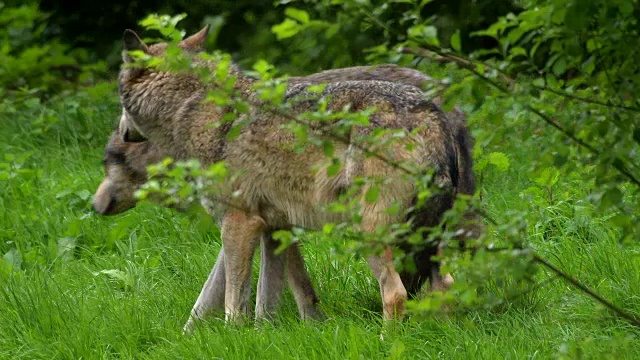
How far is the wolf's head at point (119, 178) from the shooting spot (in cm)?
717

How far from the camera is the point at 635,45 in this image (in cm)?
337

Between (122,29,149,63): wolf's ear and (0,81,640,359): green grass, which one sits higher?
(122,29,149,63): wolf's ear

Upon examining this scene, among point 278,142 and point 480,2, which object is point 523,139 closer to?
point 278,142

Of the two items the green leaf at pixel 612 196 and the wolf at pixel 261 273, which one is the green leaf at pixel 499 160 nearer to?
the wolf at pixel 261 273

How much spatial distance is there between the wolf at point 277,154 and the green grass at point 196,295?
268 mm

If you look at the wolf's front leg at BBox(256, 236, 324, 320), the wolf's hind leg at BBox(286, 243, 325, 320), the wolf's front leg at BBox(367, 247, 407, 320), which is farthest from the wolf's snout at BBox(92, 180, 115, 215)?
the wolf's front leg at BBox(367, 247, 407, 320)

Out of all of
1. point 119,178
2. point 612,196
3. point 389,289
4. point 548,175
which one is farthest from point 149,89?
point 612,196

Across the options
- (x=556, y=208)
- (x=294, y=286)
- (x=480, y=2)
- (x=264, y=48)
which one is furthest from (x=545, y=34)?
(x=264, y=48)

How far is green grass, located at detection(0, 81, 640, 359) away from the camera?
5094 millimetres

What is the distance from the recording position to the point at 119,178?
7.22 metres

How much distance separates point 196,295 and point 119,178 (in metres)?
1.07

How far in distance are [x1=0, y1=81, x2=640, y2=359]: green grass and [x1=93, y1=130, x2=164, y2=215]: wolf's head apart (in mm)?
372

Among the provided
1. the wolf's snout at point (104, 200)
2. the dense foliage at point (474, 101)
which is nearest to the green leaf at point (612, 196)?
the dense foliage at point (474, 101)

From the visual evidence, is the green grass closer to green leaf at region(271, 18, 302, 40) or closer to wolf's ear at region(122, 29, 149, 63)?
green leaf at region(271, 18, 302, 40)
